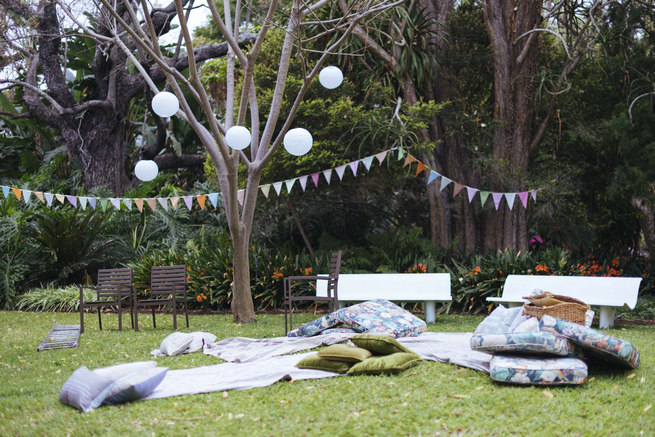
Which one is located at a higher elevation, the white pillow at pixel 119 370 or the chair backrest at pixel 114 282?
the chair backrest at pixel 114 282

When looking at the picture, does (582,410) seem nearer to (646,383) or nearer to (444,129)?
(646,383)

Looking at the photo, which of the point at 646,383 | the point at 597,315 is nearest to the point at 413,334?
the point at 646,383

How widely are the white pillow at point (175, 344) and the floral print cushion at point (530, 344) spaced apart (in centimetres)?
298

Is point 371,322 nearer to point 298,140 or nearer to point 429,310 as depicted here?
point 298,140

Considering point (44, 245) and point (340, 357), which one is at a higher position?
point (44, 245)

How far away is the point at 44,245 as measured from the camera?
12.2 m

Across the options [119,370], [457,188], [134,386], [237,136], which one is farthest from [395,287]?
[134,386]

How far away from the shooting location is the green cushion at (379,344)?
201 inches

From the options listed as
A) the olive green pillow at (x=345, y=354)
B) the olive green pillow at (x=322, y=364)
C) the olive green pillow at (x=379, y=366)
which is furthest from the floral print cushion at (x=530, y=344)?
the olive green pillow at (x=322, y=364)

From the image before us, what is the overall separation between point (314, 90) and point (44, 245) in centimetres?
626

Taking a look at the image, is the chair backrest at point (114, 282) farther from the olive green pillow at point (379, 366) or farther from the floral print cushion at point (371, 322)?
the olive green pillow at point (379, 366)

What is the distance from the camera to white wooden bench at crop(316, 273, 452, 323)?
8.51 metres

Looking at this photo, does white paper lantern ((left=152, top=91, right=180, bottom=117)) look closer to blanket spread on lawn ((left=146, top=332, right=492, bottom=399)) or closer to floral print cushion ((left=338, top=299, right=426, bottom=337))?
blanket spread on lawn ((left=146, top=332, right=492, bottom=399))

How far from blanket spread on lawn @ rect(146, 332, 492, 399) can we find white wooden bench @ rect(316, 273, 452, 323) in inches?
77.6
